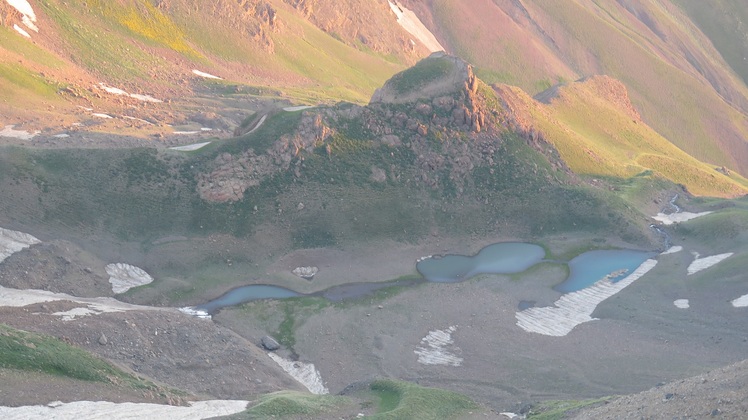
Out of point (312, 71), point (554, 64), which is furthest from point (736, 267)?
point (554, 64)

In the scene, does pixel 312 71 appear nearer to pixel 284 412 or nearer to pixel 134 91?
pixel 134 91

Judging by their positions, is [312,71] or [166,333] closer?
[166,333]

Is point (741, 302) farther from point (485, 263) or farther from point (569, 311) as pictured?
point (485, 263)

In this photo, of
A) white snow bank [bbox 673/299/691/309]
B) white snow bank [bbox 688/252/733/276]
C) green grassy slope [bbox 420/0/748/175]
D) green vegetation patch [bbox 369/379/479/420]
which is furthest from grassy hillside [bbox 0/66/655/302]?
green grassy slope [bbox 420/0/748/175]

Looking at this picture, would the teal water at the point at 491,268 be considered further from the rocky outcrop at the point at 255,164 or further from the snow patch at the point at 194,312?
the rocky outcrop at the point at 255,164

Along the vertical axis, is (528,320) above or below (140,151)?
below

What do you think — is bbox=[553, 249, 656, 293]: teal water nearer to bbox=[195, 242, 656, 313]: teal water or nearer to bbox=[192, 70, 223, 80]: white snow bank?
bbox=[195, 242, 656, 313]: teal water
